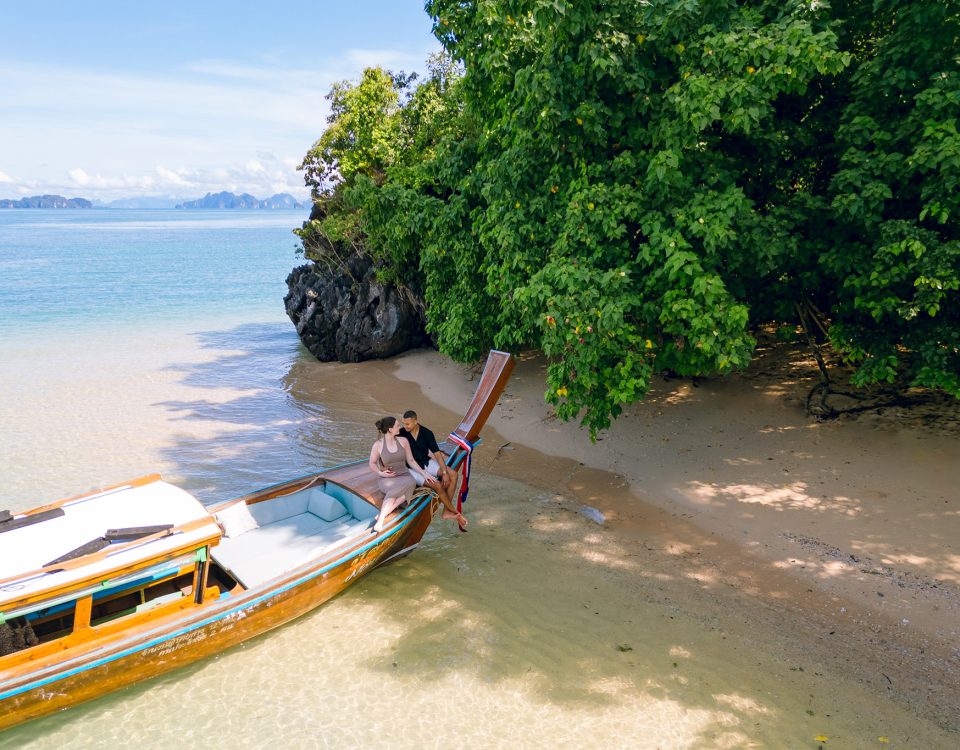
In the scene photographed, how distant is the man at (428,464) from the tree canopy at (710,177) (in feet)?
7.74

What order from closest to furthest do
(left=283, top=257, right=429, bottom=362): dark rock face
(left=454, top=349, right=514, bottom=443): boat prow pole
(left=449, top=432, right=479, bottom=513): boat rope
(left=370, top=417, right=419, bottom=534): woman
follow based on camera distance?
(left=370, top=417, right=419, bottom=534): woman, (left=449, top=432, right=479, bottom=513): boat rope, (left=454, top=349, right=514, bottom=443): boat prow pole, (left=283, top=257, right=429, bottom=362): dark rock face

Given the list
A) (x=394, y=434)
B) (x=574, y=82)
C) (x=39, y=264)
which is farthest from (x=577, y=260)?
(x=39, y=264)

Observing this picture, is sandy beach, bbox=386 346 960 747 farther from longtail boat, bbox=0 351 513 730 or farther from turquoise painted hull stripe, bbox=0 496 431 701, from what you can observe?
longtail boat, bbox=0 351 513 730

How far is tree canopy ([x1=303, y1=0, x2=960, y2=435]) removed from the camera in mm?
9508

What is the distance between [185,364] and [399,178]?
11.6 m

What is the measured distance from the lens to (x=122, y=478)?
1409 centimetres

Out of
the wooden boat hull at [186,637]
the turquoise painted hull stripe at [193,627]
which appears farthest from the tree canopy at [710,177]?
the wooden boat hull at [186,637]

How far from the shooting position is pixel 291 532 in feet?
33.0

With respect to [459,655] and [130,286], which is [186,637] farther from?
[130,286]

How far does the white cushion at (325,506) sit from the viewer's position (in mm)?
10484

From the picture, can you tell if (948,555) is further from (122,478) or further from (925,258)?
(122,478)

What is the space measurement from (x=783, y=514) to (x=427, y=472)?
6.02 m

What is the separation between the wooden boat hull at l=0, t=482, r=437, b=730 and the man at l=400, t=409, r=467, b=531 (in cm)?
90

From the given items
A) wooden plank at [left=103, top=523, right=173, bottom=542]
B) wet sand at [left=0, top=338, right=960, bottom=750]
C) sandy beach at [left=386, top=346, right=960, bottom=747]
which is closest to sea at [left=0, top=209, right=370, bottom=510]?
wet sand at [left=0, top=338, right=960, bottom=750]
